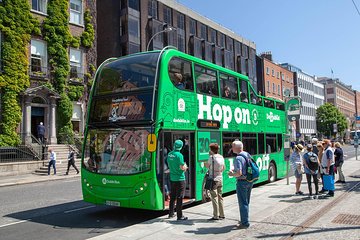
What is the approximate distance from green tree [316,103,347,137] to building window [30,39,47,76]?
7188cm

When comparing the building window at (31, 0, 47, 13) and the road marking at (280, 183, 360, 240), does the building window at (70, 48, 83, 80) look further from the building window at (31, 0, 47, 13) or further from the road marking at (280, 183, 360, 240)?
the road marking at (280, 183, 360, 240)

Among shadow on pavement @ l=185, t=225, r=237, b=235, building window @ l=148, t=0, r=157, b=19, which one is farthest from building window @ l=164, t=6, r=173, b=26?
shadow on pavement @ l=185, t=225, r=237, b=235

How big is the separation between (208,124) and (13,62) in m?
19.4

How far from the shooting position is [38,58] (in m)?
26.7

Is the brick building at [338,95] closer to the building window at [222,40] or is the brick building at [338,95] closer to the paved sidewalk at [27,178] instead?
the building window at [222,40]

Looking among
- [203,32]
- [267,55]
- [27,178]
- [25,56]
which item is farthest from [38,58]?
[267,55]

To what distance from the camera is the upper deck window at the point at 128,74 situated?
8773 mm

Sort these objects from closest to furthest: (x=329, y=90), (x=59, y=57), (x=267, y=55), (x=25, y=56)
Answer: (x=25, y=56)
(x=59, y=57)
(x=267, y=55)
(x=329, y=90)

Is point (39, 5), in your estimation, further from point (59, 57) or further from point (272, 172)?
point (272, 172)

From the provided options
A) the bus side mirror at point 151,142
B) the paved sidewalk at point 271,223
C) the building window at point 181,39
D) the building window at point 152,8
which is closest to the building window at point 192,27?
the building window at point 181,39

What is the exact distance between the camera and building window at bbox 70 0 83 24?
29548 millimetres

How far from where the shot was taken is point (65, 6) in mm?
28406

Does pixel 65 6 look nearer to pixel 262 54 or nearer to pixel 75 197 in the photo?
pixel 75 197

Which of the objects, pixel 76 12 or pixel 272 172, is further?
pixel 76 12
